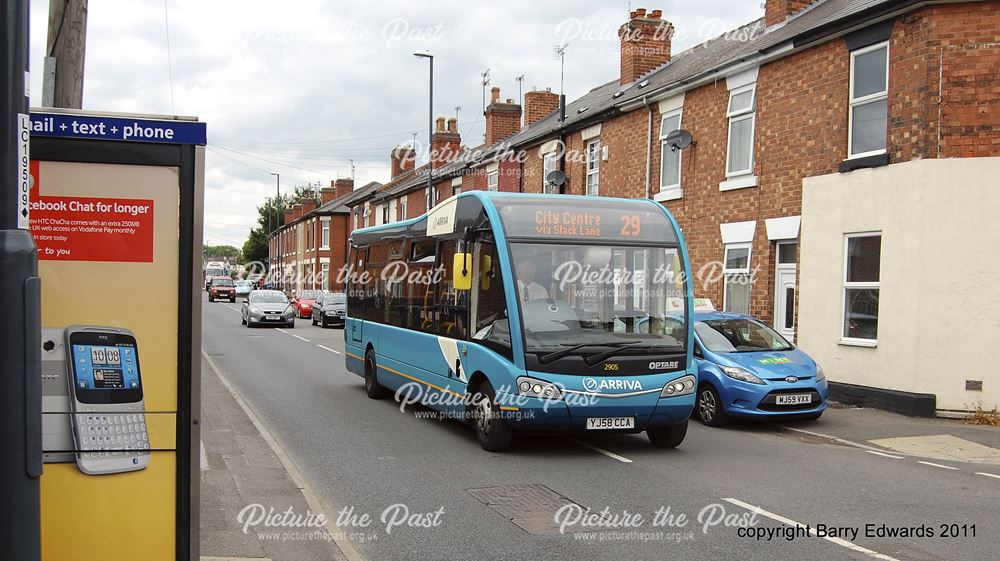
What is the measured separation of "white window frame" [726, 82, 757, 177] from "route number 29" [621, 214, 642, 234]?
7929mm

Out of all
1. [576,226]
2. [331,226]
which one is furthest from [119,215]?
[331,226]

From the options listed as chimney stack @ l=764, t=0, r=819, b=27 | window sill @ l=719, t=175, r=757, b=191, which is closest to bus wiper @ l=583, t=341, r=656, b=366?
window sill @ l=719, t=175, r=757, b=191

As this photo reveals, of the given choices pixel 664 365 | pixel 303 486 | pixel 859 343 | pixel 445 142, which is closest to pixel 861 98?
pixel 859 343

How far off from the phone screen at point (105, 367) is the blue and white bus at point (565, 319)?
5087 mm

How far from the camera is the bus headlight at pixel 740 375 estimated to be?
11125 mm

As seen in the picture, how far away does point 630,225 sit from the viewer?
9.62 metres

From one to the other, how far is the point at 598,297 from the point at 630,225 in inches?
40.5

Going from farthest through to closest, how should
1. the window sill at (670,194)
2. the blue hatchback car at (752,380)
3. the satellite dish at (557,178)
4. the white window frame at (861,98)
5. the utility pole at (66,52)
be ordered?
the satellite dish at (557,178)
the window sill at (670,194)
the white window frame at (861,98)
the blue hatchback car at (752,380)
the utility pole at (66,52)

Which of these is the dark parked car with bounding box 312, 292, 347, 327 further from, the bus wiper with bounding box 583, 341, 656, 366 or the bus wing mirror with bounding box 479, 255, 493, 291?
the bus wiper with bounding box 583, 341, 656, 366

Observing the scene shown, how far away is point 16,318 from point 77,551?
185 centimetres

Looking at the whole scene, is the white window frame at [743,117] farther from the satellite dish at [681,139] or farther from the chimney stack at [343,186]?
the chimney stack at [343,186]

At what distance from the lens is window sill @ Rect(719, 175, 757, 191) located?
54.2 feet

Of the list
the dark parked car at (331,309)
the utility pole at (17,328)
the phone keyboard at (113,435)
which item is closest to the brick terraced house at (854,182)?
the phone keyboard at (113,435)

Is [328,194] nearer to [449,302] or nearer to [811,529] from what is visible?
[449,302]
